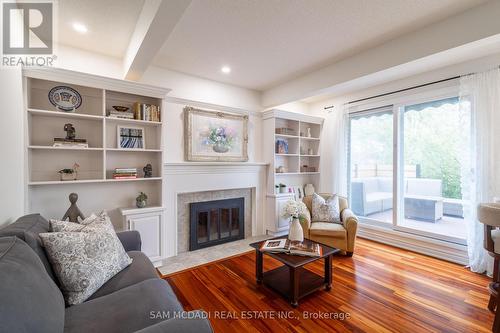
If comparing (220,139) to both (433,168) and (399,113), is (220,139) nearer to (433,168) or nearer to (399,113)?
(399,113)

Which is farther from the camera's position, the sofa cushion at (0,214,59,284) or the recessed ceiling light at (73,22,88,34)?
the recessed ceiling light at (73,22,88,34)

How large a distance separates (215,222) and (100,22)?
9.26 ft

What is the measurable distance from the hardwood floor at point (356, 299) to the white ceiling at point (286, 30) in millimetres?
2599

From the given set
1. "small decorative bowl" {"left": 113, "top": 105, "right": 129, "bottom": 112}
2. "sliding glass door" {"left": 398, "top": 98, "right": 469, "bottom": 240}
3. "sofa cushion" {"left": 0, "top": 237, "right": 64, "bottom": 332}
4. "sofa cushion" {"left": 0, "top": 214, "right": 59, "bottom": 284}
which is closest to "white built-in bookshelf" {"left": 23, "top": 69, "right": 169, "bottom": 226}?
"small decorative bowl" {"left": 113, "top": 105, "right": 129, "bottom": 112}

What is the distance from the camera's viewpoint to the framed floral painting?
10.8 ft

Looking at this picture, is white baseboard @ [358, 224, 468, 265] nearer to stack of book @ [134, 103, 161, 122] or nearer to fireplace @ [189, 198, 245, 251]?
fireplace @ [189, 198, 245, 251]

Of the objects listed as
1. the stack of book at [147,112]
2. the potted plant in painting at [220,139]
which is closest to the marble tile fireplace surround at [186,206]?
the potted plant in painting at [220,139]

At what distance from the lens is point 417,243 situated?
329 cm

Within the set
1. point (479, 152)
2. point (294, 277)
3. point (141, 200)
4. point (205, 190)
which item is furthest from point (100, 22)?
point (479, 152)

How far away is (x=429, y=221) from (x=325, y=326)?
2.62 m

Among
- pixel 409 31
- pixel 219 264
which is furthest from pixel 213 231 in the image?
pixel 409 31

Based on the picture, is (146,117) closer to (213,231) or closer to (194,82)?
(194,82)

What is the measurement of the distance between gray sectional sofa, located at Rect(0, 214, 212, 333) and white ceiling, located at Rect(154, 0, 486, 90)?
6.69ft

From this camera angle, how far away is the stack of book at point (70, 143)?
91.0 inches
